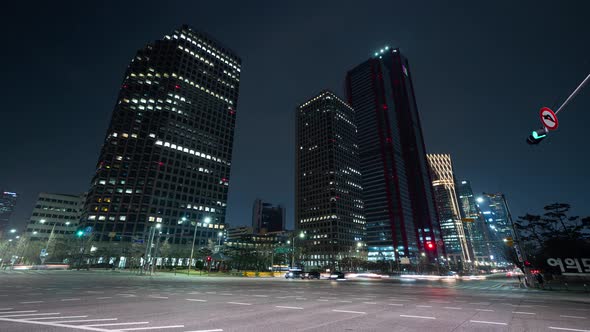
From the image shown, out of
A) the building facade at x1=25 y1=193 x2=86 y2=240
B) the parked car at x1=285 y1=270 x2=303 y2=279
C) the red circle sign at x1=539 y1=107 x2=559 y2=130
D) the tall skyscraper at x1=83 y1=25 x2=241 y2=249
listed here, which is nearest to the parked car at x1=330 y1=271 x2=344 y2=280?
the parked car at x1=285 y1=270 x2=303 y2=279

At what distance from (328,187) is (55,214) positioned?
157 m

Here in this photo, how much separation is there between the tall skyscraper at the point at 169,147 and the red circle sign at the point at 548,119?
118248 millimetres

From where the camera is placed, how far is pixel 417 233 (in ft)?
622

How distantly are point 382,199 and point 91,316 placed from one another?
187m

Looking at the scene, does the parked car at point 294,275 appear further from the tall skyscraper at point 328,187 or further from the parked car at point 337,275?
the tall skyscraper at point 328,187

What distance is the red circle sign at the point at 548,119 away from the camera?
10.0m

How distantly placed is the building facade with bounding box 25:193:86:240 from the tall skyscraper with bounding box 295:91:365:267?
128 meters

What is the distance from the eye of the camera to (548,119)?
1024cm

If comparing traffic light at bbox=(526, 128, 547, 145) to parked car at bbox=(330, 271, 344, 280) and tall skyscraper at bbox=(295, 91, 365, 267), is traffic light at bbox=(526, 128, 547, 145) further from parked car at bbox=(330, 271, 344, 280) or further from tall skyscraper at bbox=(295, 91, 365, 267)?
tall skyscraper at bbox=(295, 91, 365, 267)

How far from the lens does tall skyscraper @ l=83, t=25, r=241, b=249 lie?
11475 centimetres

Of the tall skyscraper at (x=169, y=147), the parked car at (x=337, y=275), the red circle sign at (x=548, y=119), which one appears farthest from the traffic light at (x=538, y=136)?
the tall skyscraper at (x=169, y=147)

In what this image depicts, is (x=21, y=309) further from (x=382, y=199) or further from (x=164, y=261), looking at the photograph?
(x=382, y=199)

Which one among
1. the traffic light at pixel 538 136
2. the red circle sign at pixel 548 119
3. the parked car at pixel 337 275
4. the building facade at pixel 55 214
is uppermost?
the building facade at pixel 55 214

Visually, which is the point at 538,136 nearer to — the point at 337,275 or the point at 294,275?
the point at 294,275
